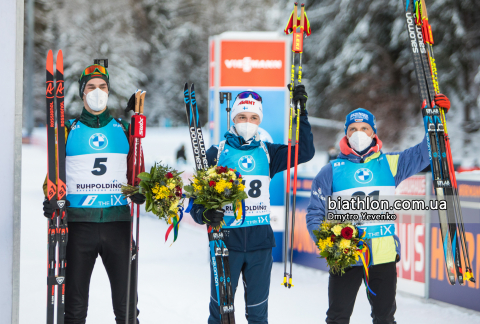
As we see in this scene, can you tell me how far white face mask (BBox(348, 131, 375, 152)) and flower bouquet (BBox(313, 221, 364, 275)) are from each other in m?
0.50

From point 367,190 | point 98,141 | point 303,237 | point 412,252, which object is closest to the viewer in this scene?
point 367,190

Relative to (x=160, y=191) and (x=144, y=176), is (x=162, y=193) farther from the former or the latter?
(x=144, y=176)

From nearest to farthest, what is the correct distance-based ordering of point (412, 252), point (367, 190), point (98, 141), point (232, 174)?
point (232, 174) < point (367, 190) < point (98, 141) < point (412, 252)

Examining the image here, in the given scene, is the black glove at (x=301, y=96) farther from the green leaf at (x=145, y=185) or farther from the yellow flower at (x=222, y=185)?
the green leaf at (x=145, y=185)

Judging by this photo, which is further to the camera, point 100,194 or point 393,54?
point 393,54

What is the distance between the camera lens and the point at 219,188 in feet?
9.07

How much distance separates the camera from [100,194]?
3014mm

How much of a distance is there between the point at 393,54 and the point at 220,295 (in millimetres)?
17268

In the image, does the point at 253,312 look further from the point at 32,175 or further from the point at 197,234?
the point at 32,175

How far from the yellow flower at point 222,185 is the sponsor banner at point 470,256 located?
2.72 meters

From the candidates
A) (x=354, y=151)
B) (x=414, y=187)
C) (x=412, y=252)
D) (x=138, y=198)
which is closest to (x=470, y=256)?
(x=412, y=252)

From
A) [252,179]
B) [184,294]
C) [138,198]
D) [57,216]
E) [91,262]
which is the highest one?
[252,179]

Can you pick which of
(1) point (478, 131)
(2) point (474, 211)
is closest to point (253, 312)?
(2) point (474, 211)

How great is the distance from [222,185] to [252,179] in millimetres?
365
